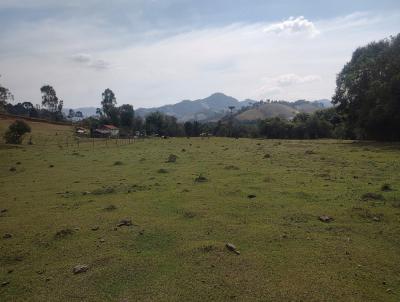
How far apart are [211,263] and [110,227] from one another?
4824 millimetres

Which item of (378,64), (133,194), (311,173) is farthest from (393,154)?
(133,194)

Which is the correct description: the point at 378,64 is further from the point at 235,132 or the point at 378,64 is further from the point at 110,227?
the point at 235,132

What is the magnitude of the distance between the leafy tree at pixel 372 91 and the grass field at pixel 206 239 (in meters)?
24.2

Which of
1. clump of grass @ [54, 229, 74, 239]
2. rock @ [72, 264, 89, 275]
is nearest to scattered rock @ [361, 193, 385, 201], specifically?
rock @ [72, 264, 89, 275]

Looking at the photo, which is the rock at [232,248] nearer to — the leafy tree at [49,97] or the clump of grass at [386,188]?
the clump of grass at [386,188]

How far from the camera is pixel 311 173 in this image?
23281 mm

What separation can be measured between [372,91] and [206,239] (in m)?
40.3

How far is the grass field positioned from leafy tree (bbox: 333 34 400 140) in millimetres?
24224

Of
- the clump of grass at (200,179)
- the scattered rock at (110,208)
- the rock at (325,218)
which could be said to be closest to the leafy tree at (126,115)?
the clump of grass at (200,179)

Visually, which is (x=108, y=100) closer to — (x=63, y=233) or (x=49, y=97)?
(x=49, y=97)

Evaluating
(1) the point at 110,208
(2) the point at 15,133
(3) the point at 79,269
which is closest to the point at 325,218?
(3) the point at 79,269

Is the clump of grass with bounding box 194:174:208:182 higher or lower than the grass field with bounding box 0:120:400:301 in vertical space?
higher

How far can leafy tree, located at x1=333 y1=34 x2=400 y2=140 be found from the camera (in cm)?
4322

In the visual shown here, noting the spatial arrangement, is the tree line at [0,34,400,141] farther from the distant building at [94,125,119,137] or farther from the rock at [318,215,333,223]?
the rock at [318,215,333,223]
